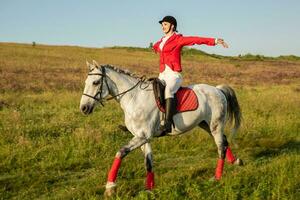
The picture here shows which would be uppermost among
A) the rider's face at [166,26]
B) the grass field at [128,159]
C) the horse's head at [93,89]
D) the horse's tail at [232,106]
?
the rider's face at [166,26]

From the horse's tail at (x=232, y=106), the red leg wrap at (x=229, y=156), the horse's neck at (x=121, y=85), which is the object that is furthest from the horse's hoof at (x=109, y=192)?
the horse's tail at (x=232, y=106)

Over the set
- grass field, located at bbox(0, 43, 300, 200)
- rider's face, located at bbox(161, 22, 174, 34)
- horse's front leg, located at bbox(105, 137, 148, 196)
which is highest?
rider's face, located at bbox(161, 22, 174, 34)

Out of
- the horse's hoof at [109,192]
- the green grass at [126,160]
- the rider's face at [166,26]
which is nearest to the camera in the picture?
the horse's hoof at [109,192]

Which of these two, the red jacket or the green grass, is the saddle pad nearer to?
the red jacket

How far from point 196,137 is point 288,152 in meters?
2.46

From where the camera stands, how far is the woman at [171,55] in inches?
299

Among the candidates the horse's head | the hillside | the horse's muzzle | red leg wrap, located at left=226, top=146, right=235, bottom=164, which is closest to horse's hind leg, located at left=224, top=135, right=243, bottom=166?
red leg wrap, located at left=226, top=146, right=235, bottom=164

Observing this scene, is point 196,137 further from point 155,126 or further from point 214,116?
point 155,126

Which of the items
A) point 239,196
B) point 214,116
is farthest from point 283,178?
point 214,116

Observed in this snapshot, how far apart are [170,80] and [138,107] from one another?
838mm

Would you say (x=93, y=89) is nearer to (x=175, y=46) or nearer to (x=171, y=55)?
(x=171, y=55)

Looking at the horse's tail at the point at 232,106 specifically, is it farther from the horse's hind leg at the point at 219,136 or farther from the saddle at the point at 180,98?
the saddle at the point at 180,98

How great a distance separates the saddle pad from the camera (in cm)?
784

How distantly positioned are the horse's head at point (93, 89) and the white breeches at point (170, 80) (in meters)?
1.16
